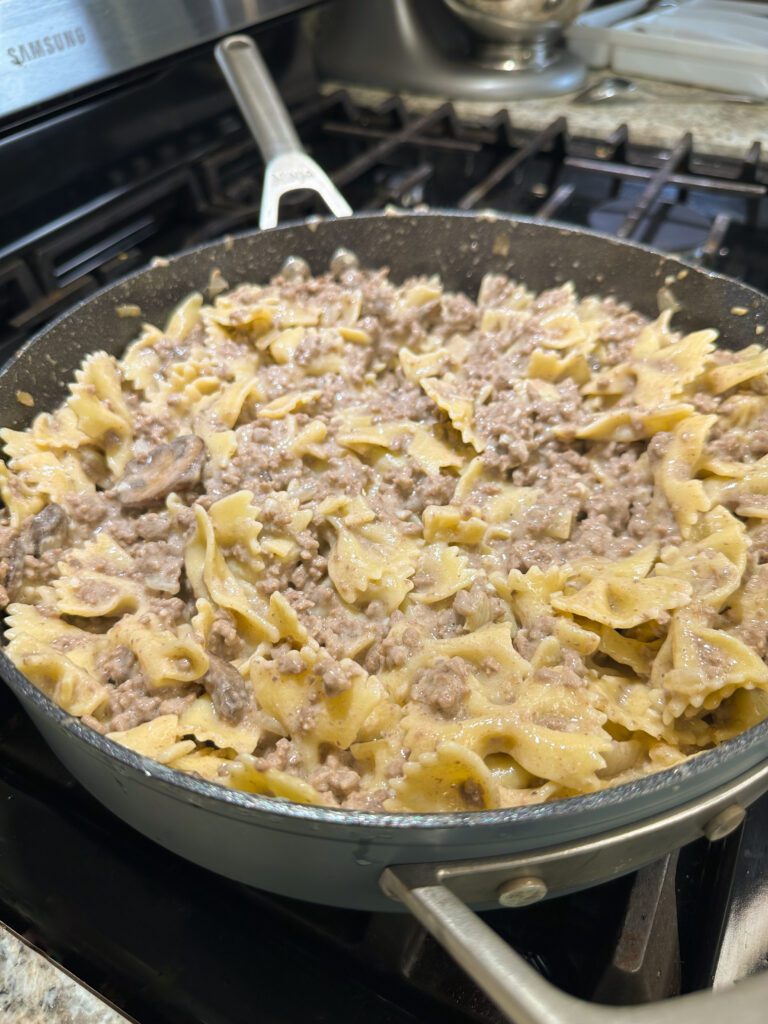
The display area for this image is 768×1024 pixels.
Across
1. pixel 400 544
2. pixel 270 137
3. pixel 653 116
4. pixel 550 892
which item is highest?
pixel 270 137

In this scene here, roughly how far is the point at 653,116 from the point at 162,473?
10.1 ft

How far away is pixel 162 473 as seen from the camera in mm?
1927

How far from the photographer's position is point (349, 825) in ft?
3.42

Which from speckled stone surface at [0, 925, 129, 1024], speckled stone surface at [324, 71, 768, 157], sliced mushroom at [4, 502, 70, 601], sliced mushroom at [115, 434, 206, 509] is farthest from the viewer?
speckled stone surface at [324, 71, 768, 157]

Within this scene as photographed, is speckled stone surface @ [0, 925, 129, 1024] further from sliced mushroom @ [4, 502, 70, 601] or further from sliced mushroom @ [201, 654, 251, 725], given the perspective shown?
sliced mushroom @ [4, 502, 70, 601]

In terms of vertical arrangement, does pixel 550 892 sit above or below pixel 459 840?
below

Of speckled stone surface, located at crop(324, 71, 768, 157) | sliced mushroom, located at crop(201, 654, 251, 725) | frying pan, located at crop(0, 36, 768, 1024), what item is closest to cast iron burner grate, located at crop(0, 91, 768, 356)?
speckled stone surface, located at crop(324, 71, 768, 157)

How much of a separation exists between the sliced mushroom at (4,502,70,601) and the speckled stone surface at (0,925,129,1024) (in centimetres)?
73

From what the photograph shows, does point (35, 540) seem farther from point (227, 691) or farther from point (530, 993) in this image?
point (530, 993)

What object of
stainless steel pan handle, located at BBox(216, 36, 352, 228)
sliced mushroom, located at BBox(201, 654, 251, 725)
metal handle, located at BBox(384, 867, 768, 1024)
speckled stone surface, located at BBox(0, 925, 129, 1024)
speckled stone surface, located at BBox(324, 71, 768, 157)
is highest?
stainless steel pan handle, located at BBox(216, 36, 352, 228)

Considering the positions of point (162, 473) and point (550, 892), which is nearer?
point (550, 892)

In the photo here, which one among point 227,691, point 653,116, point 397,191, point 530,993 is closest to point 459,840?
point 530,993

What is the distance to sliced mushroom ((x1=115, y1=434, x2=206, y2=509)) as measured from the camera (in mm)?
1901

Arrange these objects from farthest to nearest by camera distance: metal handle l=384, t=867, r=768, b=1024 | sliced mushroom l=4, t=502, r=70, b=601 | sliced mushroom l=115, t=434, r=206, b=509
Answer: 1. sliced mushroom l=115, t=434, r=206, b=509
2. sliced mushroom l=4, t=502, r=70, b=601
3. metal handle l=384, t=867, r=768, b=1024
